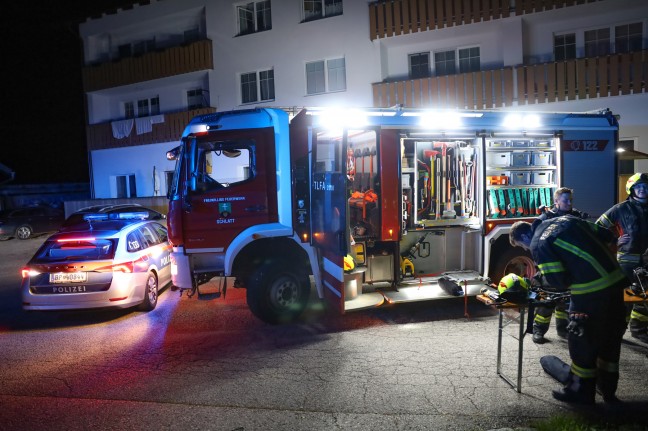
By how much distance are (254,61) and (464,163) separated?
12.4 meters

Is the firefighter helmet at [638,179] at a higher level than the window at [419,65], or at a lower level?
lower

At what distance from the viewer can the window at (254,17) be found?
1798 centimetres

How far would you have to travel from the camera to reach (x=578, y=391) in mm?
3896

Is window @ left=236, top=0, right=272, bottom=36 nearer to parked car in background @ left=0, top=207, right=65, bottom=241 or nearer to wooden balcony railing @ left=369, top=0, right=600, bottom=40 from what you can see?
wooden balcony railing @ left=369, top=0, right=600, bottom=40

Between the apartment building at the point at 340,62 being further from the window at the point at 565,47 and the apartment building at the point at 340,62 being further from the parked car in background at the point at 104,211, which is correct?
the parked car in background at the point at 104,211

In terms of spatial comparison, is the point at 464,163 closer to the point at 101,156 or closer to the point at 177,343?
the point at 177,343

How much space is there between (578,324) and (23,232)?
20.0 m

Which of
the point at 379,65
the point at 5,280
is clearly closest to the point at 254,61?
the point at 379,65

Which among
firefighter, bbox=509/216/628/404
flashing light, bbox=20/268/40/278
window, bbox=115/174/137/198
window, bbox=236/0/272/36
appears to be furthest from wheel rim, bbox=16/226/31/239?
firefighter, bbox=509/216/628/404

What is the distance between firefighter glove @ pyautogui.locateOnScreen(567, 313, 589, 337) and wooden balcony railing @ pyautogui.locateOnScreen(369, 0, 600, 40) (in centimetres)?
1226

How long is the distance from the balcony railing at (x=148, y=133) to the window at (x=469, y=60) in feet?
30.6

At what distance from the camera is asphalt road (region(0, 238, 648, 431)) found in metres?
3.87

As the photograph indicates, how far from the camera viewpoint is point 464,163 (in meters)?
7.62

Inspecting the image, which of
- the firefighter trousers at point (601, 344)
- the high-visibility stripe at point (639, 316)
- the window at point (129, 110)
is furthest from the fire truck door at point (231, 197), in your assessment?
the window at point (129, 110)
